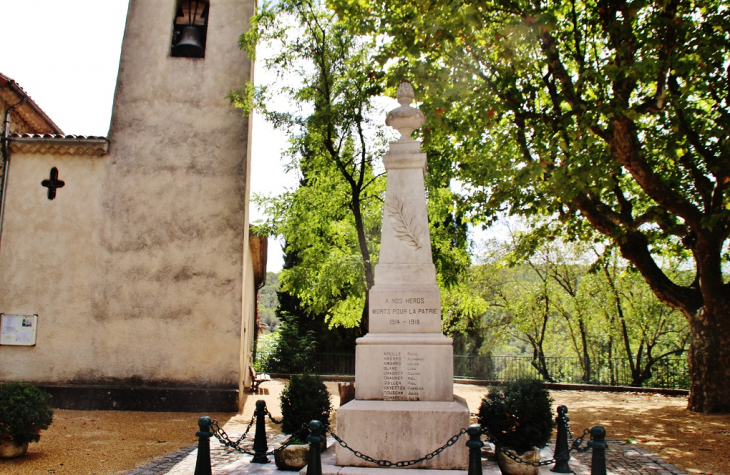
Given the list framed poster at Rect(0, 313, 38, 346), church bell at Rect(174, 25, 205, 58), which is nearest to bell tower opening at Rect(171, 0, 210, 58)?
church bell at Rect(174, 25, 205, 58)

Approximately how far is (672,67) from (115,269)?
1188 centimetres

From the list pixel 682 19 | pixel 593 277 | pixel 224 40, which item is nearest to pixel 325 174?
pixel 224 40

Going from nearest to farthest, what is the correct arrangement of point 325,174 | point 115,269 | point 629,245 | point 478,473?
point 478,473, point 115,269, point 629,245, point 325,174

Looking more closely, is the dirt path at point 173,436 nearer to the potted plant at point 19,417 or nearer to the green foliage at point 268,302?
the potted plant at point 19,417

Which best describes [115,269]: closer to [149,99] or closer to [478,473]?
[149,99]

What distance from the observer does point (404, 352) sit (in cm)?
679

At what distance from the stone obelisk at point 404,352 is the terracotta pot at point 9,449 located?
4.50 meters

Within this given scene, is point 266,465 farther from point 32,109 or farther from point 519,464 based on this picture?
point 32,109

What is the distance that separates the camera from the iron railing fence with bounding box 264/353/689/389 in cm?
2156

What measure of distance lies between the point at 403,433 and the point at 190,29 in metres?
11.6

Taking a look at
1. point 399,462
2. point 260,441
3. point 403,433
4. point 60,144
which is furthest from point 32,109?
point 399,462

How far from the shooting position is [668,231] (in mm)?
13531

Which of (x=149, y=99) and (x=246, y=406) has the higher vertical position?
(x=149, y=99)

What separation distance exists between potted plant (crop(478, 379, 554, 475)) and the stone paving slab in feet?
0.97
